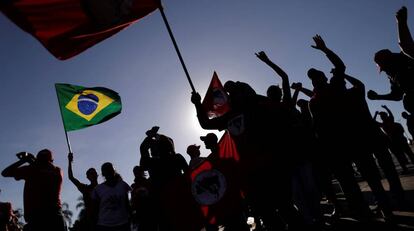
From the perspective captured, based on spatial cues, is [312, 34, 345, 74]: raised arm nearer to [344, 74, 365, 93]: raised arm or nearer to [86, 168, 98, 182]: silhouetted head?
[344, 74, 365, 93]: raised arm

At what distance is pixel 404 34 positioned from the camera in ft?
12.6

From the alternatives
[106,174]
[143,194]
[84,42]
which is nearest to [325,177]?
[143,194]

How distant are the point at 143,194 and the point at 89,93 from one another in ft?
10.2

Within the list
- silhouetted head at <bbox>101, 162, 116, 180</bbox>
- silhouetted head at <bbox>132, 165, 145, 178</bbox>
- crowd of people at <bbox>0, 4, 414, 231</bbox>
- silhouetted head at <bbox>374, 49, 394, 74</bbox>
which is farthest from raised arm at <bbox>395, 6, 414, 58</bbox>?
silhouetted head at <bbox>132, 165, 145, 178</bbox>

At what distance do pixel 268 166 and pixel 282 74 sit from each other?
4.75 ft

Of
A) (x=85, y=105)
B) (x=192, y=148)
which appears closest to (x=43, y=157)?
(x=85, y=105)

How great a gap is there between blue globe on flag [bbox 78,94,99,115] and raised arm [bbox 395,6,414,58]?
6519 mm

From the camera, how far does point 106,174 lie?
6508 millimetres

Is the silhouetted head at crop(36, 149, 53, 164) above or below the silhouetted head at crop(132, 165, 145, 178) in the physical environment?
above

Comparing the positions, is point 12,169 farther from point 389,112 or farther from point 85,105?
point 389,112

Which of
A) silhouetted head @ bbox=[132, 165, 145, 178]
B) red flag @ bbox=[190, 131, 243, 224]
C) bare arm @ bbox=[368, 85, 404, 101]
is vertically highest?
silhouetted head @ bbox=[132, 165, 145, 178]

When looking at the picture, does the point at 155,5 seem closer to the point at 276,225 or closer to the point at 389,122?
the point at 276,225

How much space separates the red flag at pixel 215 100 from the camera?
6.40m

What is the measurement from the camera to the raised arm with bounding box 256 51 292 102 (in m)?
4.61
